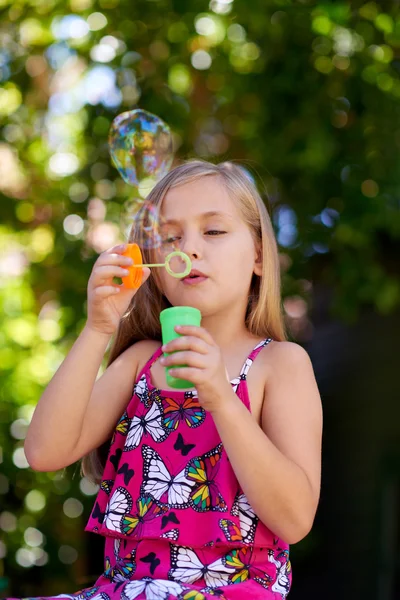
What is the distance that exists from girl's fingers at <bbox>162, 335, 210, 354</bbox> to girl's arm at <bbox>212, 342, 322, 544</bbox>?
0.11 m

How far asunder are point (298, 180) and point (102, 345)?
2.85 meters

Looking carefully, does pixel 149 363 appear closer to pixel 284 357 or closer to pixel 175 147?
pixel 284 357

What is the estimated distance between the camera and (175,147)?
4520mm

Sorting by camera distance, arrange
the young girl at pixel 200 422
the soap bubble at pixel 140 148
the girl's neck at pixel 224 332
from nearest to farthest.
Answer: the young girl at pixel 200 422 → the girl's neck at pixel 224 332 → the soap bubble at pixel 140 148

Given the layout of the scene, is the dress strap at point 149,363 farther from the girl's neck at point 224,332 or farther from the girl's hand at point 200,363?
the girl's hand at point 200,363

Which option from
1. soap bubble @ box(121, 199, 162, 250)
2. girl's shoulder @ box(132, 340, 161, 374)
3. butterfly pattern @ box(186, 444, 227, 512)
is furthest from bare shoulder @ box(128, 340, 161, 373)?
butterfly pattern @ box(186, 444, 227, 512)

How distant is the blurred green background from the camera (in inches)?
164

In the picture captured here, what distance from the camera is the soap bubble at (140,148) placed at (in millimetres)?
2662

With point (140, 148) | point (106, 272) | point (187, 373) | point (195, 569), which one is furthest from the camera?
point (140, 148)

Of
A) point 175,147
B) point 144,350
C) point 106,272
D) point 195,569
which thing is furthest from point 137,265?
point 175,147

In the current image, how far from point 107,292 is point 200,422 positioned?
34cm

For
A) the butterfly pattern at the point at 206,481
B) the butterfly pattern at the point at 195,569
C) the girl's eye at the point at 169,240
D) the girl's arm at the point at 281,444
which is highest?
the girl's eye at the point at 169,240

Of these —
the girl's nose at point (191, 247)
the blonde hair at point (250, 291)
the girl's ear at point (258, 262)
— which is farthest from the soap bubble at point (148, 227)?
the girl's ear at point (258, 262)

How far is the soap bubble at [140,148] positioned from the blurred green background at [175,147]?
1128 millimetres
